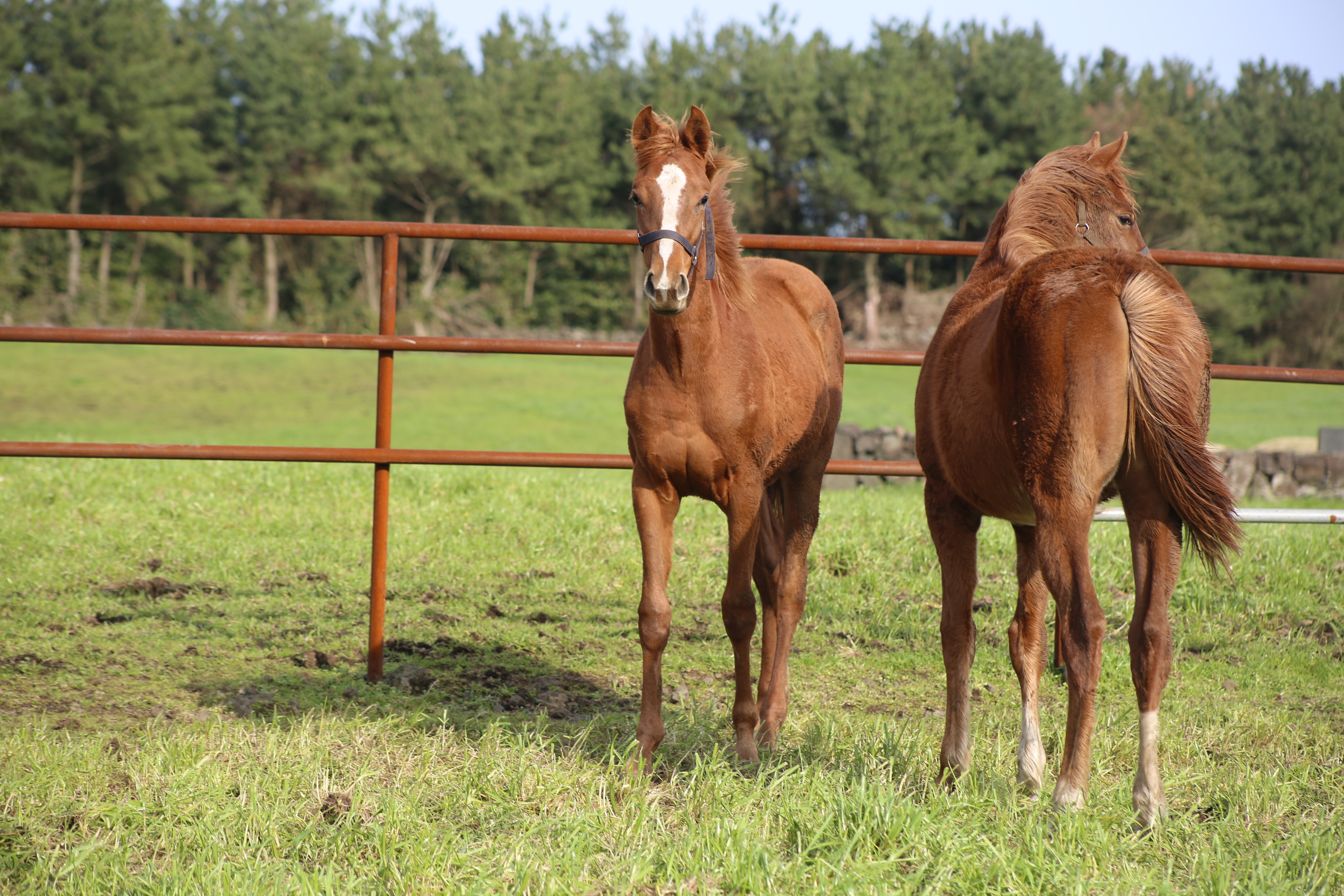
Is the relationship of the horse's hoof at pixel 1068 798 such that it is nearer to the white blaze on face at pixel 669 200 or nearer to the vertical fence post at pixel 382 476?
the white blaze on face at pixel 669 200

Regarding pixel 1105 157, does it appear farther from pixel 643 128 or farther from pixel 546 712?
pixel 546 712

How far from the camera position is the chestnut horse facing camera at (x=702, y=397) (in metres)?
2.83

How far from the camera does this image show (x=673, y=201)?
110 inches

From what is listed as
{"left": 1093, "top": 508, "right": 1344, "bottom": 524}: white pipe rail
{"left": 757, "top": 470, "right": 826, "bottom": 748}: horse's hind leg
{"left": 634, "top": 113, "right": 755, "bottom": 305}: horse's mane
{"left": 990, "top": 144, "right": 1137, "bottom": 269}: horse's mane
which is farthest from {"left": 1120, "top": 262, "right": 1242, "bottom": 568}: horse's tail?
{"left": 1093, "top": 508, "right": 1344, "bottom": 524}: white pipe rail

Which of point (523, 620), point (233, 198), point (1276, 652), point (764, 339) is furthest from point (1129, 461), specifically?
point (233, 198)

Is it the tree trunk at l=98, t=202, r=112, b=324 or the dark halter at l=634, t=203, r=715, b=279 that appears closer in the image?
the dark halter at l=634, t=203, r=715, b=279

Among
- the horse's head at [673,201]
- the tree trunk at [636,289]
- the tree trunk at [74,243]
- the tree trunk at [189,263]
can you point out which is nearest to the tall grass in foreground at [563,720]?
the horse's head at [673,201]

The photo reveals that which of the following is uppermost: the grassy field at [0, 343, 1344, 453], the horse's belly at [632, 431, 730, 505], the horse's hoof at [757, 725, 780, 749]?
the horse's belly at [632, 431, 730, 505]

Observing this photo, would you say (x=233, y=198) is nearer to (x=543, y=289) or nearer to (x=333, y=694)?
(x=543, y=289)

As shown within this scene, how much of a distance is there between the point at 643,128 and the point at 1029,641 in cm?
190

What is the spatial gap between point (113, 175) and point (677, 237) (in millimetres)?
38763

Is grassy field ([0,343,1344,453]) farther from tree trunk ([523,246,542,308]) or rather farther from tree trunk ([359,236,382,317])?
tree trunk ([359,236,382,317])

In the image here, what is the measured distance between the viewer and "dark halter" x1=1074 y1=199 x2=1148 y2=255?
2.97 metres

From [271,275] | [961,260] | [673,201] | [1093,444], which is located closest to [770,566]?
[673,201]
